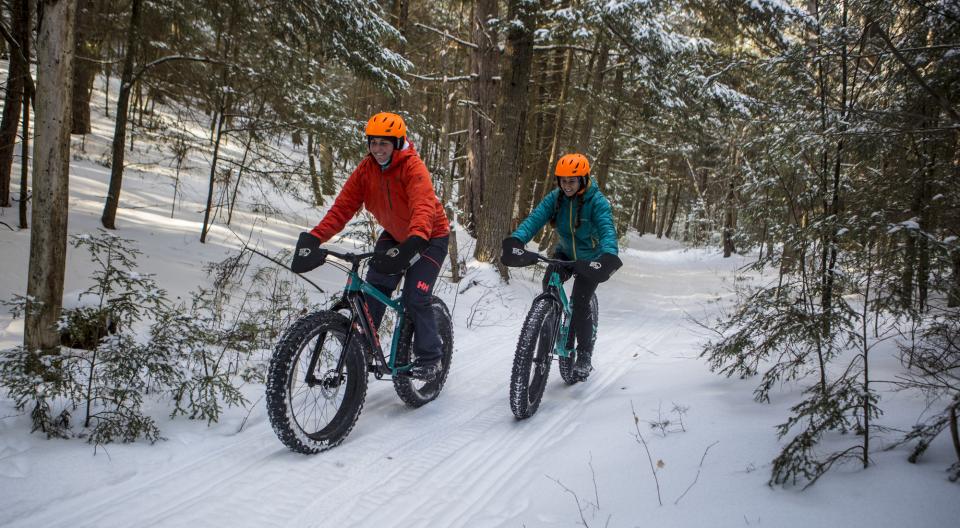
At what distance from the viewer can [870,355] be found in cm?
486

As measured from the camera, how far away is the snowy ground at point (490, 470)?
9.02ft

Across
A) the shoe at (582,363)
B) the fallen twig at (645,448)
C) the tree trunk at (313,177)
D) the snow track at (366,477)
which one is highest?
the tree trunk at (313,177)

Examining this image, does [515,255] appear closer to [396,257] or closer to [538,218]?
[538,218]

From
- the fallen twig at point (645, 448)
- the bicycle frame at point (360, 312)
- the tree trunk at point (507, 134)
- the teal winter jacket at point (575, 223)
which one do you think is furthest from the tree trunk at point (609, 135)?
the bicycle frame at point (360, 312)

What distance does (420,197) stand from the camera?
4137 mm

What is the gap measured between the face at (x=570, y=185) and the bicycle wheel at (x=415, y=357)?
157cm

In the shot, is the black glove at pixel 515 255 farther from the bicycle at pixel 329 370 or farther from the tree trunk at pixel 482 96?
the tree trunk at pixel 482 96

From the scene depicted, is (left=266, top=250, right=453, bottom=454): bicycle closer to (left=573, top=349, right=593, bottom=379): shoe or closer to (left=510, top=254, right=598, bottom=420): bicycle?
(left=510, top=254, right=598, bottom=420): bicycle

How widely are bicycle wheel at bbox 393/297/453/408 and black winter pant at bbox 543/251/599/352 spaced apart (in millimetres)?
1035

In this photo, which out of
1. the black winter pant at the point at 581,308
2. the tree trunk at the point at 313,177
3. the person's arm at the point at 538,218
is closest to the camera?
the person's arm at the point at 538,218

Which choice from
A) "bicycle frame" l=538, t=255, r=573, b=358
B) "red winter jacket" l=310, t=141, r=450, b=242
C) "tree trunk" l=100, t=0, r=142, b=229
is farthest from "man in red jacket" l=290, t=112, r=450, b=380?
"tree trunk" l=100, t=0, r=142, b=229

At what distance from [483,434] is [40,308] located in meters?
3.34

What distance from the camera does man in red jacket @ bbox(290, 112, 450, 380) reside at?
13.3ft

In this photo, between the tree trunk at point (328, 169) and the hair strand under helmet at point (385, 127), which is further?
the tree trunk at point (328, 169)
